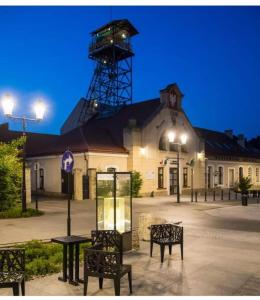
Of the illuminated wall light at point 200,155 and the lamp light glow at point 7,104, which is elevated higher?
the lamp light glow at point 7,104

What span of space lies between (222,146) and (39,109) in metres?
34.3

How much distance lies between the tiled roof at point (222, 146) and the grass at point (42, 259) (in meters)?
32.0

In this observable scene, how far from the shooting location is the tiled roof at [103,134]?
98.7 ft

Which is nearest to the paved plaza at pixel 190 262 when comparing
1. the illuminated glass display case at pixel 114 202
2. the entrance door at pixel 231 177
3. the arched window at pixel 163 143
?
the illuminated glass display case at pixel 114 202

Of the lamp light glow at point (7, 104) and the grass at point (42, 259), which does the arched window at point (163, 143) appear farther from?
the grass at point (42, 259)

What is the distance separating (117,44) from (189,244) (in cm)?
3257

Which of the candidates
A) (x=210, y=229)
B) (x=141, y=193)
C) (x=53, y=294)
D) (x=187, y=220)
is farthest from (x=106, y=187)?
(x=141, y=193)

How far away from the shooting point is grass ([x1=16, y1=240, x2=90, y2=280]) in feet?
26.2

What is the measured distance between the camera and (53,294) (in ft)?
21.3

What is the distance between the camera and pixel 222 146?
4669 cm

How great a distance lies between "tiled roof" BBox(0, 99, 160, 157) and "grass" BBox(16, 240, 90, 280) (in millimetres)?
18312

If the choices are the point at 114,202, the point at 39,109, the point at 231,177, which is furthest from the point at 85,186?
the point at 231,177

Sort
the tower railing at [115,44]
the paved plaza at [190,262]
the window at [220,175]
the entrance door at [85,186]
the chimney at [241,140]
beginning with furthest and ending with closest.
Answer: the chimney at [241,140] → the window at [220,175] → the tower railing at [115,44] → the entrance door at [85,186] → the paved plaza at [190,262]

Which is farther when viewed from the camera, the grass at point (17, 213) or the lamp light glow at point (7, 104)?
the grass at point (17, 213)
